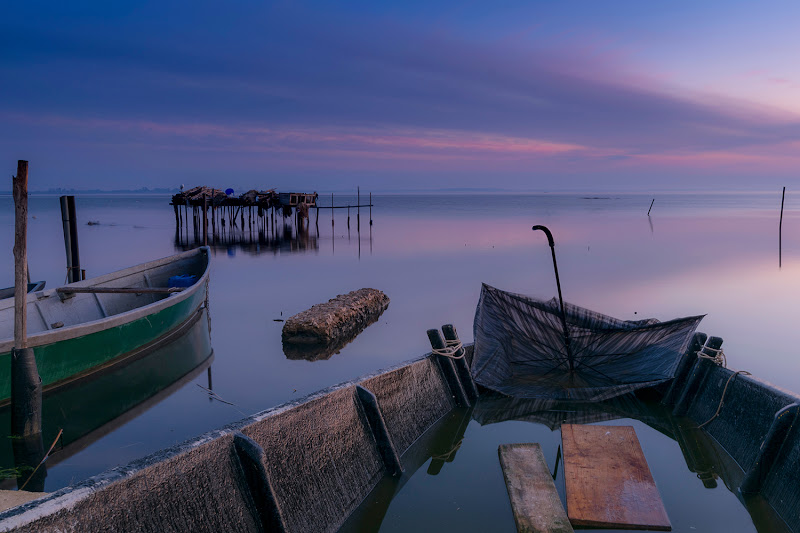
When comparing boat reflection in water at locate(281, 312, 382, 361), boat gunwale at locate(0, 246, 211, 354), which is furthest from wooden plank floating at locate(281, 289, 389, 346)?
boat gunwale at locate(0, 246, 211, 354)

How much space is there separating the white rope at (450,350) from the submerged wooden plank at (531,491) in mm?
1241

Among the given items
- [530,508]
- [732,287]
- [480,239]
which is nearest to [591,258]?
[732,287]

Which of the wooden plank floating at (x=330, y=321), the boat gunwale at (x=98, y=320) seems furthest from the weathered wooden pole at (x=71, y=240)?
the wooden plank floating at (x=330, y=321)

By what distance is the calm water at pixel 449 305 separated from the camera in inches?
228

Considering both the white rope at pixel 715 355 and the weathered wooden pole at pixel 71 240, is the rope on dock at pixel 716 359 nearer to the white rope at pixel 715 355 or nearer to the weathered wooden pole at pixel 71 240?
the white rope at pixel 715 355

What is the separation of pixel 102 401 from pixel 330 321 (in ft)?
14.9

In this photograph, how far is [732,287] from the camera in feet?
63.2

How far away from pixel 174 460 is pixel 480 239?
127 ft

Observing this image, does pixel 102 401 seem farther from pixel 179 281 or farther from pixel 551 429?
pixel 551 429

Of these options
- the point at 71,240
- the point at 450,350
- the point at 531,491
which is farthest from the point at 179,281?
the point at 531,491

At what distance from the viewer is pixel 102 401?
896 cm

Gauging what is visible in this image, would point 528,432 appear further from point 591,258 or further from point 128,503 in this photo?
point 591,258

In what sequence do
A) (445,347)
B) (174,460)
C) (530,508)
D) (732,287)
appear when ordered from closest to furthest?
(174,460), (530,508), (445,347), (732,287)

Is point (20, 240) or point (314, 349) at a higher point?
point (20, 240)
